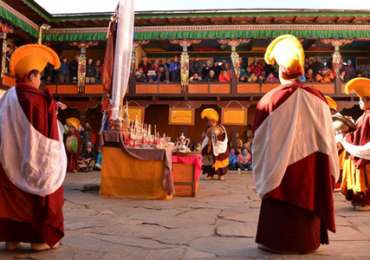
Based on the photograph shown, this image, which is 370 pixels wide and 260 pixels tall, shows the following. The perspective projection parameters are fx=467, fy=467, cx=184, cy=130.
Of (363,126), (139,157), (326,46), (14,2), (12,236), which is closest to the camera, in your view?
(12,236)

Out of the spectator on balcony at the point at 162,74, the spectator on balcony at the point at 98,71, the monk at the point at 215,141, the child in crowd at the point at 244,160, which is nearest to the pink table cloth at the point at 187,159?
the monk at the point at 215,141

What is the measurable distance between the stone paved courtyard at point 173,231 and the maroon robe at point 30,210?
144 mm

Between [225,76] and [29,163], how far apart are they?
606 inches

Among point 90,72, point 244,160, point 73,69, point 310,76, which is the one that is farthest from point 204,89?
point 73,69

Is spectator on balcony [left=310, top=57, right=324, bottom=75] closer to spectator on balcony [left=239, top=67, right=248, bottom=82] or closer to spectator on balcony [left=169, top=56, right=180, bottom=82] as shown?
spectator on balcony [left=239, top=67, right=248, bottom=82]

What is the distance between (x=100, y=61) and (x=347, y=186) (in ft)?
50.1

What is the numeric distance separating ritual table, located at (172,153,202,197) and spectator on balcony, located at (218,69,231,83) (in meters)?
10.7

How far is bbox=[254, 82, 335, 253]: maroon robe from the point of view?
3648 millimetres

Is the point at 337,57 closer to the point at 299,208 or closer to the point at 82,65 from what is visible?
the point at 82,65

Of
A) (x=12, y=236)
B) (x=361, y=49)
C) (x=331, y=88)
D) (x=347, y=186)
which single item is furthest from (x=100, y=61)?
(x=12, y=236)

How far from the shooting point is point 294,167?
12.3 ft

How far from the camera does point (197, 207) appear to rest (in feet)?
22.2

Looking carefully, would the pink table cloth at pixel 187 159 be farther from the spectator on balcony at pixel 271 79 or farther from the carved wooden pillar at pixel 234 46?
the spectator on balcony at pixel 271 79

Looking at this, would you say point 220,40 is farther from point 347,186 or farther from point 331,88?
point 347,186
